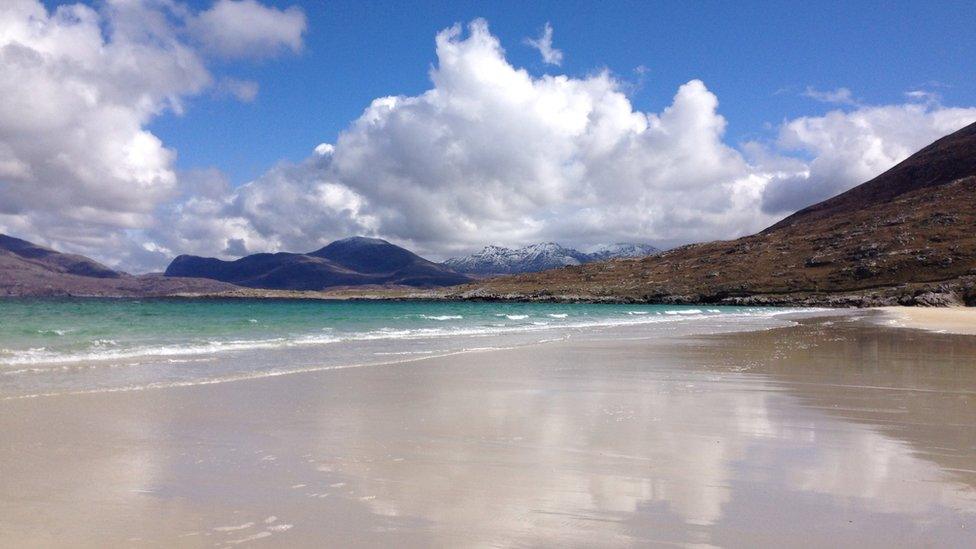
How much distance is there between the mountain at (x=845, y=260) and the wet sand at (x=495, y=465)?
272 feet

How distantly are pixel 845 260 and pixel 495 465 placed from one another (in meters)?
125

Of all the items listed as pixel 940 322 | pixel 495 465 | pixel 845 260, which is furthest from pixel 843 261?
pixel 495 465

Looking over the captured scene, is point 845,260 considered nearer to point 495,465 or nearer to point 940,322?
point 940,322

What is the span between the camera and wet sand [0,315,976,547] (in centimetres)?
526

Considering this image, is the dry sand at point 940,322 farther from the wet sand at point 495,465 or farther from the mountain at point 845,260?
the mountain at point 845,260

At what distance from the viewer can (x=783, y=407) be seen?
11258 mm

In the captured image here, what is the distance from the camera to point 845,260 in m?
114

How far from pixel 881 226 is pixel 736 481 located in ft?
468

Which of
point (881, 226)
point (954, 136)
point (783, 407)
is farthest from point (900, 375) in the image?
point (954, 136)

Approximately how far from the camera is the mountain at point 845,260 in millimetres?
Answer: 96250

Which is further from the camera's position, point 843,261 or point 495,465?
point 843,261

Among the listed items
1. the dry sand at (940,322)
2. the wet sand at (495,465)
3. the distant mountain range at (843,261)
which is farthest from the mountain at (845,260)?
the wet sand at (495,465)

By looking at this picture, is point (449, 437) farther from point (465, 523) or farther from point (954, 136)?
point (954, 136)

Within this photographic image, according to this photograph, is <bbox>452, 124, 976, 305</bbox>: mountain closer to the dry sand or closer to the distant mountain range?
the distant mountain range
